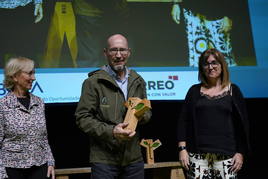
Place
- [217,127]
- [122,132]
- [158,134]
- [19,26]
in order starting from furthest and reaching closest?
[158,134]
[19,26]
[217,127]
[122,132]

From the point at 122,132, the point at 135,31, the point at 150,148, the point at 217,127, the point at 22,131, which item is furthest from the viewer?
the point at 135,31

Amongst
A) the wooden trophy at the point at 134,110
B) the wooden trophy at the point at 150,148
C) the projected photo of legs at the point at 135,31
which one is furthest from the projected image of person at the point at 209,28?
the wooden trophy at the point at 134,110

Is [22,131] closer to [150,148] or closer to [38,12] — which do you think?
[150,148]

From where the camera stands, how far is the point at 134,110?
5.43 ft

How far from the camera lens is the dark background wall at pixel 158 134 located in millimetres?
2943

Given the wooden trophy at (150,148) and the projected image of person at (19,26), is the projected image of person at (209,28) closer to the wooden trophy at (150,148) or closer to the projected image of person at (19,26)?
the wooden trophy at (150,148)

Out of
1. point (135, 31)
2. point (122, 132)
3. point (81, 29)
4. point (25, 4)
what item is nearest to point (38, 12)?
point (25, 4)

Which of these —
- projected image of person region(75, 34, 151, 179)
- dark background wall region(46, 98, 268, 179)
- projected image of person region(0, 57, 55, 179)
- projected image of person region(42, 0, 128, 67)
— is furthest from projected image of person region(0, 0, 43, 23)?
projected image of person region(75, 34, 151, 179)

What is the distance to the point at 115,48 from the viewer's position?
5.82 ft

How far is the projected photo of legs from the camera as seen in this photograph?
2.58 meters

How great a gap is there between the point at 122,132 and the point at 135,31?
134 cm

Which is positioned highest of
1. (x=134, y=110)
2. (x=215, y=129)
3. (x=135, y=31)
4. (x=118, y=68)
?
(x=135, y=31)

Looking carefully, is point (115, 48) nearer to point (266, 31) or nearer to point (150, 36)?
point (150, 36)

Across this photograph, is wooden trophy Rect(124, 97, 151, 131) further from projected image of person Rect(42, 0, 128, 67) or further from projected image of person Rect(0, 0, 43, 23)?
projected image of person Rect(0, 0, 43, 23)
